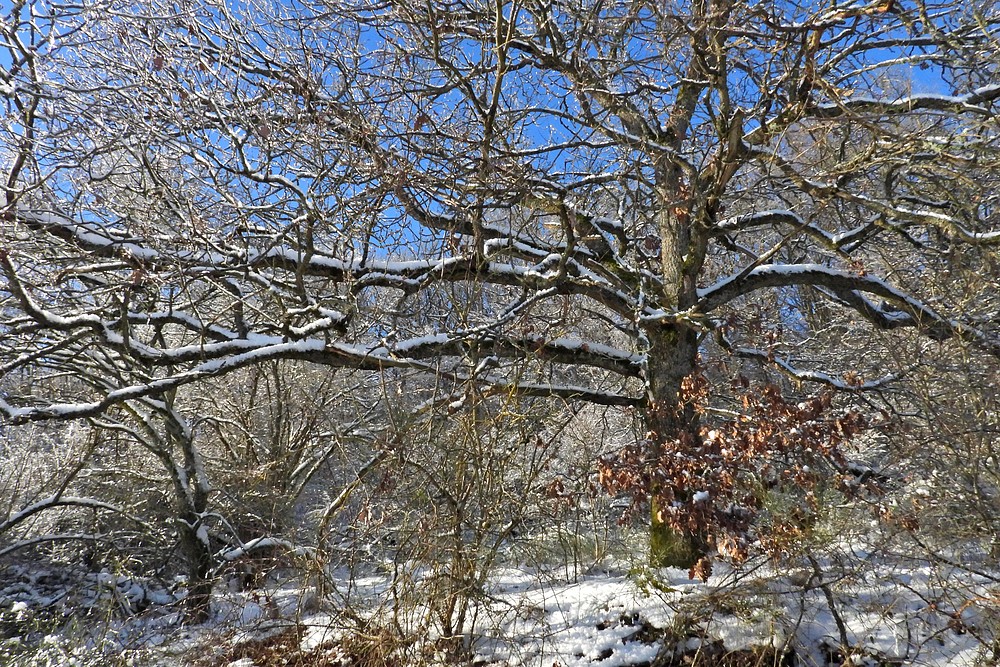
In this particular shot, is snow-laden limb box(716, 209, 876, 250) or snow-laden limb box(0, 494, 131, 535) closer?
snow-laden limb box(716, 209, 876, 250)

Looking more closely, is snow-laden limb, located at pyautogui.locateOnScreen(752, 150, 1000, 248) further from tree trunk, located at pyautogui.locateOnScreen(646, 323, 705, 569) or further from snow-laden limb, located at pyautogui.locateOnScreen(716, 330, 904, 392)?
tree trunk, located at pyautogui.locateOnScreen(646, 323, 705, 569)

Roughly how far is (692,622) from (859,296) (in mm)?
3804

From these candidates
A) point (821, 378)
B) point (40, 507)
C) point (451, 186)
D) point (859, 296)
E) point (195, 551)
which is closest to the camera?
point (451, 186)

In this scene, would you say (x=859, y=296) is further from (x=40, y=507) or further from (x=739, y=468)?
(x=40, y=507)

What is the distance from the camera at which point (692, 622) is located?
455 cm

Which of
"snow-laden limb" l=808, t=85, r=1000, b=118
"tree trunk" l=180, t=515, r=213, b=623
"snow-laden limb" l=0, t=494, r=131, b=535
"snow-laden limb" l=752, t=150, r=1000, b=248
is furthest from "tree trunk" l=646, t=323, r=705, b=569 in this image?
"snow-laden limb" l=0, t=494, r=131, b=535

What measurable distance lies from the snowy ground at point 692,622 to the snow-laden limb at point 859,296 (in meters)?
2.01

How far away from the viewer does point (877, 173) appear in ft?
22.3

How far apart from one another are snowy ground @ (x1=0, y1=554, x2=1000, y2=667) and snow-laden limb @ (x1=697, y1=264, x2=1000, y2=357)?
6.59 feet

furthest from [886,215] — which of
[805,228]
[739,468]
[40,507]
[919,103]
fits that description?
[40,507]

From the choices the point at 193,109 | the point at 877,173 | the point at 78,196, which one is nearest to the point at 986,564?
the point at 877,173

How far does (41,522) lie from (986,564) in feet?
38.8

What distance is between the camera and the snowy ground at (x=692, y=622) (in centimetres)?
426

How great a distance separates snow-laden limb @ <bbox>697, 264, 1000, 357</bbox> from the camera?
537 centimetres
